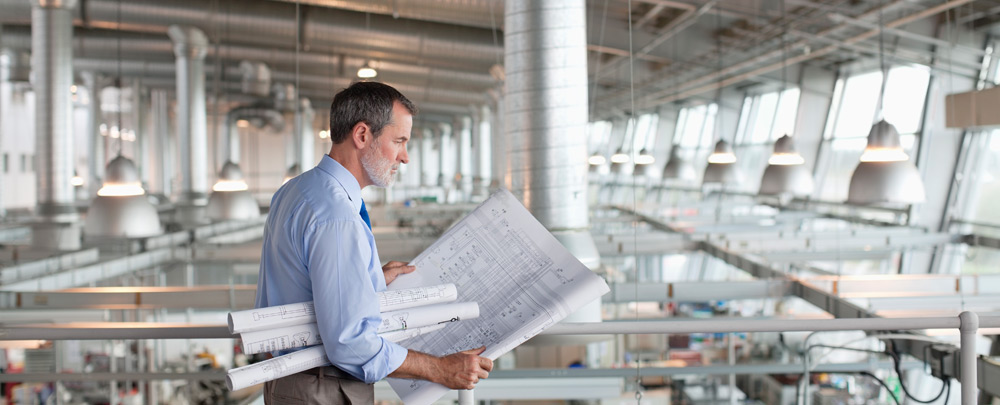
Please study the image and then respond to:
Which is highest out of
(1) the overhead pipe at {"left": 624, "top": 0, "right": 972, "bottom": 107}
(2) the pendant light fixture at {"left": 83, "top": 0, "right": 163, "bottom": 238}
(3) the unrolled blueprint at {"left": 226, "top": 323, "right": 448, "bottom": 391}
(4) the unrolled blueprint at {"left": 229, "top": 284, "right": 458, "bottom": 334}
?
(1) the overhead pipe at {"left": 624, "top": 0, "right": 972, "bottom": 107}

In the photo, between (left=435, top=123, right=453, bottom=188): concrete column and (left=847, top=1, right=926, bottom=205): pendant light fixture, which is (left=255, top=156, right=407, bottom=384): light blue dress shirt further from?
(left=435, top=123, right=453, bottom=188): concrete column

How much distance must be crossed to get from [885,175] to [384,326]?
4309 millimetres

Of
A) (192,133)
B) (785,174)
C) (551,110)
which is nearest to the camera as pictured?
(551,110)

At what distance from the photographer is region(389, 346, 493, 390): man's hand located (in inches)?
56.4

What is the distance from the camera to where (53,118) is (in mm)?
8227

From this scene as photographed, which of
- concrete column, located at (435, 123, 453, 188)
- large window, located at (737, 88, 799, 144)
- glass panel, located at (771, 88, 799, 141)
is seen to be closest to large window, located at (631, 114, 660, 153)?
large window, located at (737, 88, 799, 144)

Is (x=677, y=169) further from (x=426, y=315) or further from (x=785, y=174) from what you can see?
(x=426, y=315)

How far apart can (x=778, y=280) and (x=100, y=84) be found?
48.0 feet

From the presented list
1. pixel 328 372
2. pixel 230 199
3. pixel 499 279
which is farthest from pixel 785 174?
pixel 328 372

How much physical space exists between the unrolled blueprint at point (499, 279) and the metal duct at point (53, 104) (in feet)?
26.1

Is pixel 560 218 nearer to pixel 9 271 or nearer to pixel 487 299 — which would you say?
pixel 487 299

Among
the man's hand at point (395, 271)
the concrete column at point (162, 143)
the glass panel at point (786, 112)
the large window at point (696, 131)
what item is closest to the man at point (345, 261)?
the man's hand at point (395, 271)

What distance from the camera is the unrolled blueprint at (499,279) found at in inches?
60.2

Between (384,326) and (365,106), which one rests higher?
(365,106)
